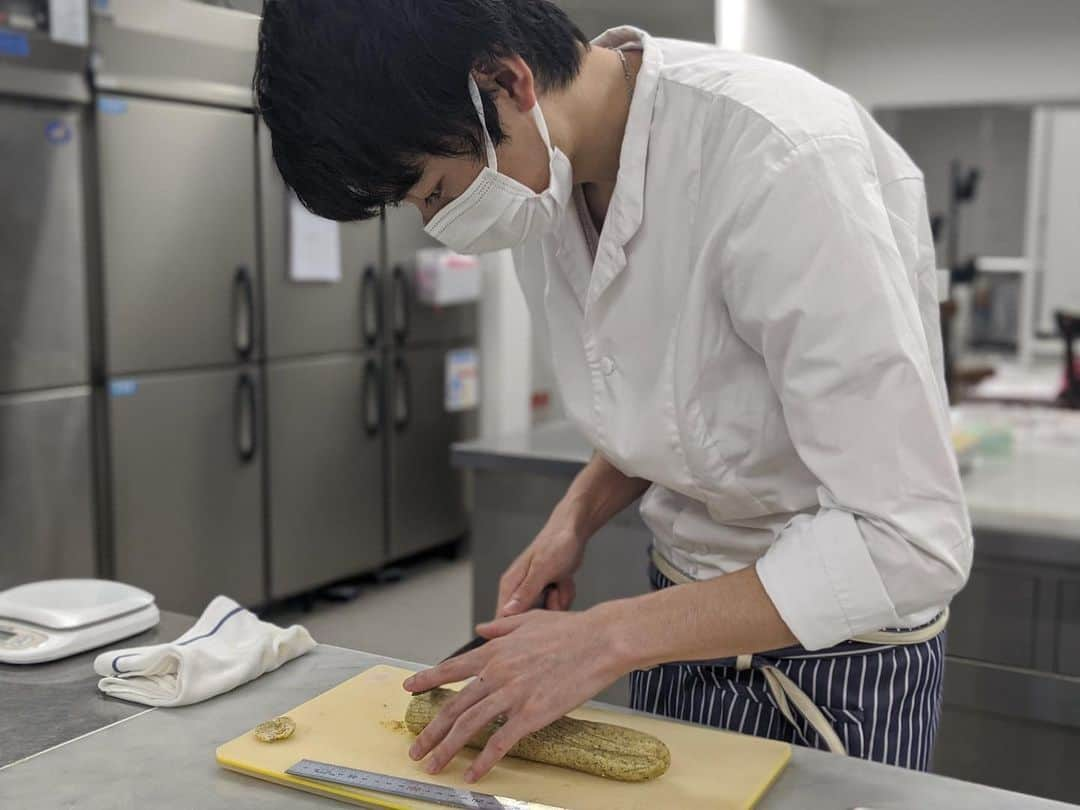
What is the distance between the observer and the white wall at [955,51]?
3357mm

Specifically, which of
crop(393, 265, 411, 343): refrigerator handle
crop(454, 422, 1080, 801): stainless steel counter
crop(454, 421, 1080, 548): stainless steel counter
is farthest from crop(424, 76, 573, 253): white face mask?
crop(393, 265, 411, 343): refrigerator handle

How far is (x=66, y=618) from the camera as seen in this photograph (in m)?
1.12

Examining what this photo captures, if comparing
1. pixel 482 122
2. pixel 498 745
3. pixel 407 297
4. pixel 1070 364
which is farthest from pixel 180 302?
pixel 1070 364

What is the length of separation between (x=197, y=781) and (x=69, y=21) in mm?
2272

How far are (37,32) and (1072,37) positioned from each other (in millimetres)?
2859

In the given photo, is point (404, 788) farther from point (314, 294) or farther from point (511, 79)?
point (314, 294)

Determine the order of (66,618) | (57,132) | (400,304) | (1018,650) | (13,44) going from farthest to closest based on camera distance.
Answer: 1. (400,304)
2. (57,132)
3. (13,44)
4. (1018,650)
5. (66,618)

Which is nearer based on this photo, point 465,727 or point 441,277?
point 465,727

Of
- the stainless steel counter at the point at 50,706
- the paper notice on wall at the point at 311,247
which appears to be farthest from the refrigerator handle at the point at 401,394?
the stainless steel counter at the point at 50,706

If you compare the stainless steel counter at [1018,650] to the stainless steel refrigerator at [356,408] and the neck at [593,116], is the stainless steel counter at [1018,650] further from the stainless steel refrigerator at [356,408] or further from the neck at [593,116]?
the stainless steel refrigerator at [356,408]

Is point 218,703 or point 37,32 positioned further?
point 37,32

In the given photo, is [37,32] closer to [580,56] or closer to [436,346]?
[436,346]

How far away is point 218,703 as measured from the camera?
98 cm

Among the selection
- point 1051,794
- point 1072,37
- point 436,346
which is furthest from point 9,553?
point 1072,37
